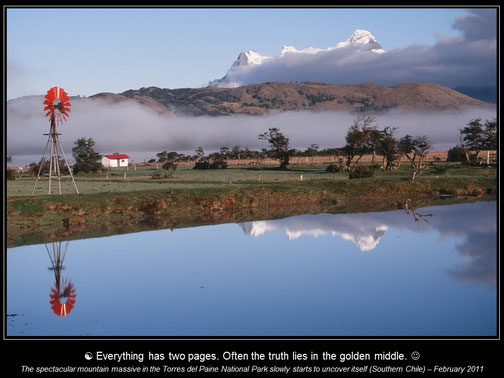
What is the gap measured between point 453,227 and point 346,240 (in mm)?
9387

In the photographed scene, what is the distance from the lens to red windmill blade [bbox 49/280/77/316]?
19.1 meters

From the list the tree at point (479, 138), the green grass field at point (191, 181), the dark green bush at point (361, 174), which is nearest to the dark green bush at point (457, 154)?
the tree at point (479, 138)

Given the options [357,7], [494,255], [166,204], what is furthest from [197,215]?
[357,7]

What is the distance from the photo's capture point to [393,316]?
700 inches

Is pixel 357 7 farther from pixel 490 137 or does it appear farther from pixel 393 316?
pixel 490 137

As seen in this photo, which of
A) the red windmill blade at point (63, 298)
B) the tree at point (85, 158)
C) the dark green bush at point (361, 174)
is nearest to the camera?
the red windmill blade at point (63, 298)

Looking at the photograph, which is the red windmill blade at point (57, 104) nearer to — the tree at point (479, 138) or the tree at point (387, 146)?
the tree at point (387, 146)

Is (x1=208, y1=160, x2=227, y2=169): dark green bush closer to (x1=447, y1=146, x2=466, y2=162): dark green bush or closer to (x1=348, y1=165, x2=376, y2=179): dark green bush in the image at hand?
(x1=348, y1=165, x2=376, y2=179): dark green bush

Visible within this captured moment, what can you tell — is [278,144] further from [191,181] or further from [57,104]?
[57,104]

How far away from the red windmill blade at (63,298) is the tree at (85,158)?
7548cm

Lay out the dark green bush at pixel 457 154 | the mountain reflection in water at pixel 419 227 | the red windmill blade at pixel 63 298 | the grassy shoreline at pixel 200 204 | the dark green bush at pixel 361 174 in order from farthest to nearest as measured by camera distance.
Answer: the dark green bush at pixel 457 154 → the dark green bush at pixel 361 174 → the grassy shoreline at pixel 200 204 → the mountain reflection in water at pixel 419 227 → the red windmill blade at pixel 63 298

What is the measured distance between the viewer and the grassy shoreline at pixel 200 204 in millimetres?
36375

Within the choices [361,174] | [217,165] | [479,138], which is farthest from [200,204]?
[479,138]

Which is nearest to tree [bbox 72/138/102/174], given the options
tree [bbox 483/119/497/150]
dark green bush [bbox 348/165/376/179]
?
dark green bush [bbox 348/165/376/179]
